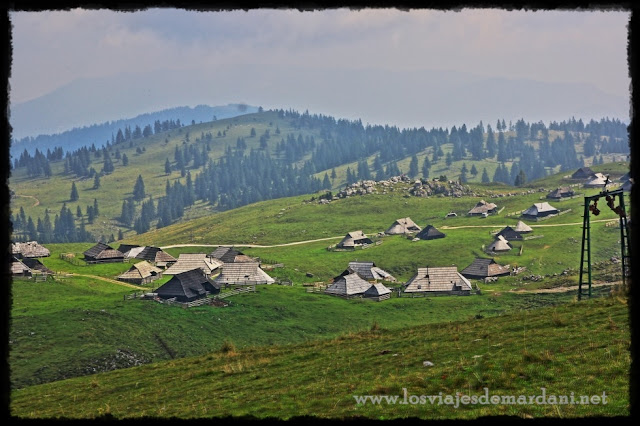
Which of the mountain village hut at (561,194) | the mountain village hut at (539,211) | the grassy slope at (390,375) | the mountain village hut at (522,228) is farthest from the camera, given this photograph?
the mountain village hut at (561,194)

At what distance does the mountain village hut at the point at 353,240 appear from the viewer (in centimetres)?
14438

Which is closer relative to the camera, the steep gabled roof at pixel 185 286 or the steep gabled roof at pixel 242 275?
the steep gabled roof at pixel 185 286

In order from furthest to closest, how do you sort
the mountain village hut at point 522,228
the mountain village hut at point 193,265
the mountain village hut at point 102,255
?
1. the mountain village hut at point 522,228
2. the mountain village hut at point 102,255
3. the mountain village hut at point 193,265

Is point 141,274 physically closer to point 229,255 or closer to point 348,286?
point 229,255

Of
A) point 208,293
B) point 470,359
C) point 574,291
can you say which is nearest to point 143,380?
point 470,359

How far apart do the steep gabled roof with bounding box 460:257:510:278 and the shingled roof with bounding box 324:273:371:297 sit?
2290cm

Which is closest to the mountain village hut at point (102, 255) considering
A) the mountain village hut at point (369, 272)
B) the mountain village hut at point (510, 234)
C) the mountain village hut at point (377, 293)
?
the mountain village hut at point (369, 272)

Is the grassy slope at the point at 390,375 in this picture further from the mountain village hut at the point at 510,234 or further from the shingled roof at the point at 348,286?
the mountain village hut at the point at 510,234

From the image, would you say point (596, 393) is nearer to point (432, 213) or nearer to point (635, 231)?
point (635, 231)

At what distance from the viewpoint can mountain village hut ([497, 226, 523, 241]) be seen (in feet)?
465

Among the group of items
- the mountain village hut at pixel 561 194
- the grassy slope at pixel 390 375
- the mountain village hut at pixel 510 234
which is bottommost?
the mountain village hut at pixel 510 234

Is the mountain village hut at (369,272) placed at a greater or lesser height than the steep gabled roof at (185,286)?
lesser

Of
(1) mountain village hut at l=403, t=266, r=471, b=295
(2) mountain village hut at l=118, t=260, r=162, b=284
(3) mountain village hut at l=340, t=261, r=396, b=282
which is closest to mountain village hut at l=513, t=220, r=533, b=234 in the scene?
(3) mountain village hut at l=340, t=261, r=396, b=282

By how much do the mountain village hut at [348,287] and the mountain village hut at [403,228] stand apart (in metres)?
56.4
